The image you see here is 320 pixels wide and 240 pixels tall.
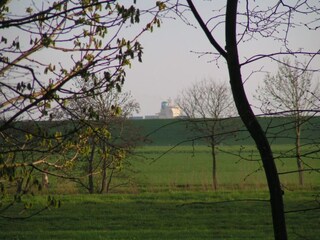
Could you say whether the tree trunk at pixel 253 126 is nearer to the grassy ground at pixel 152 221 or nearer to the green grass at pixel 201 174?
the green grass at pixel 201 174

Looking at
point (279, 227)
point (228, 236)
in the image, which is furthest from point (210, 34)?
point (228, 236)

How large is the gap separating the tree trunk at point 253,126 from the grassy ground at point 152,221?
7.20m

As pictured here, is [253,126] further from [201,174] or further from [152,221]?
[201,174]

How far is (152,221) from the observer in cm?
1377

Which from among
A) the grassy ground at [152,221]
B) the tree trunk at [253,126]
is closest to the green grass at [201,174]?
the tree trunk at [253,126]

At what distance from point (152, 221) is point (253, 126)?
11243 millimetres

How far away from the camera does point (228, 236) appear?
11516 mm

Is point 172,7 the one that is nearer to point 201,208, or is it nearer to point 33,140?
point 33,140

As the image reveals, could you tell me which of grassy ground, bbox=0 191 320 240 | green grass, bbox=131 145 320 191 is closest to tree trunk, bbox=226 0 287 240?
green grass, bbox=131 145 320 191

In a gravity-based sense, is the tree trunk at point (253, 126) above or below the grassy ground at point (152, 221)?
above

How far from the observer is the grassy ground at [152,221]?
1178 centimetres

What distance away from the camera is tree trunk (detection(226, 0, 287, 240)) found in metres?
2.85

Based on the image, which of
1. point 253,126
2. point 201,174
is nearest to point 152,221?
point 253,126

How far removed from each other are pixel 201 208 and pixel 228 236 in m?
4.20
